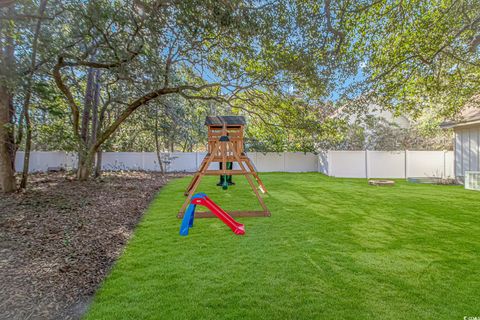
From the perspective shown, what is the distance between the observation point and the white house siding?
8.91 meters

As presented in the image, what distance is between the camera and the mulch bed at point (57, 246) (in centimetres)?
216

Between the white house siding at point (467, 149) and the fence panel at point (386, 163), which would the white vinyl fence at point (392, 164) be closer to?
the fence panel at point (386, 163)

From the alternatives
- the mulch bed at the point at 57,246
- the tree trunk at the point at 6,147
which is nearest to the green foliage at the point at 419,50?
the mulch bed at the point at 57,246

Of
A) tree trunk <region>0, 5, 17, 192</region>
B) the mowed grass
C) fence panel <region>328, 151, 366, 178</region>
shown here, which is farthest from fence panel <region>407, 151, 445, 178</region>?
tree trunk <region>0, 5, 17, 192</region>

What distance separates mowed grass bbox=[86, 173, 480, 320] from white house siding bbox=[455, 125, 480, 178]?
5.43 m

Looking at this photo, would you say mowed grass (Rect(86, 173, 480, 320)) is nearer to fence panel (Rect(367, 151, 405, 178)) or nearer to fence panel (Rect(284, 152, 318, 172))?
fence panel (Rect(367, 151, 405, 178))

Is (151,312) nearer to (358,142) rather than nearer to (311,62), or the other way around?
(311,62)

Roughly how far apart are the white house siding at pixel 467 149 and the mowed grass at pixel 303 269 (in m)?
5.43

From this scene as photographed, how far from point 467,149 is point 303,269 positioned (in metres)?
10.1

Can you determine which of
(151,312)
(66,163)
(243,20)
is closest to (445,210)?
(243,20)

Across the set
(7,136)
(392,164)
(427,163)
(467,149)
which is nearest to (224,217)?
(7,136)

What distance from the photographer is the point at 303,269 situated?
2.76 metres

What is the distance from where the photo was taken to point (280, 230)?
4.15 m

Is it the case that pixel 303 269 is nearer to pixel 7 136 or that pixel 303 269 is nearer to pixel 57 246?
pixel 57 246
